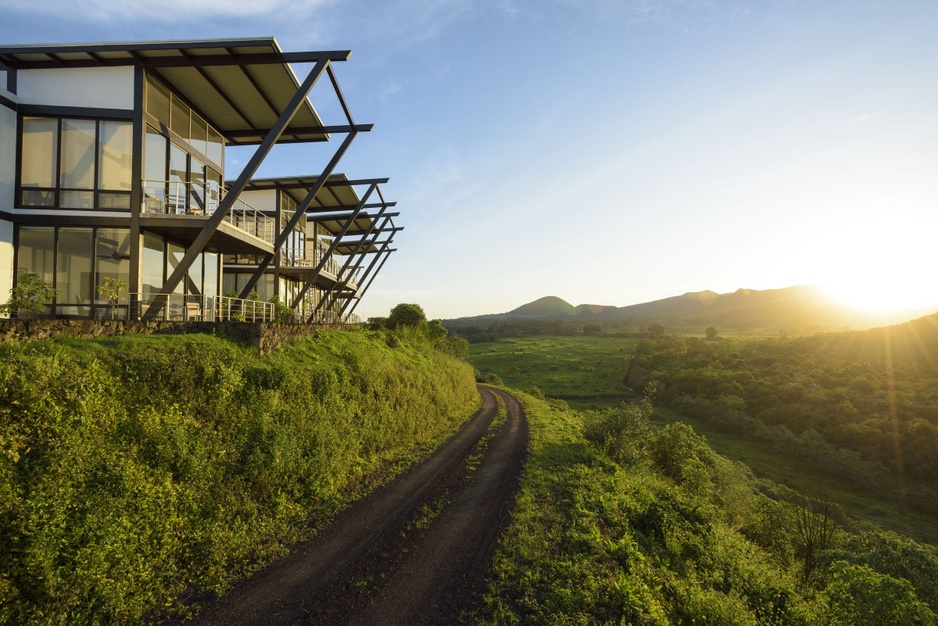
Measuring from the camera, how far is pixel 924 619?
8.68 meters

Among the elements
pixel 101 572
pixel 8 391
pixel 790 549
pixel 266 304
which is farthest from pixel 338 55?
pixel 790 549

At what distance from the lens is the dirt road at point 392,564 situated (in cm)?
724

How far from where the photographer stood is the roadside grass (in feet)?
116

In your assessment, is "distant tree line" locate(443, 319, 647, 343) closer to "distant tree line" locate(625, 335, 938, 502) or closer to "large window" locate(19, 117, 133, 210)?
"distant tree line" locate(625, 335, 938, 502)

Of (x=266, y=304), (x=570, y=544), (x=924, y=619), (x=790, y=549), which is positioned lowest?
(x=790, y=549)

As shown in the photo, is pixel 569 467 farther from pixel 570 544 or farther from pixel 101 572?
pixel 101 572

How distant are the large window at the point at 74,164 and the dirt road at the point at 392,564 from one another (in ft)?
50.6

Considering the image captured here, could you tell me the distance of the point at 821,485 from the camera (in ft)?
142

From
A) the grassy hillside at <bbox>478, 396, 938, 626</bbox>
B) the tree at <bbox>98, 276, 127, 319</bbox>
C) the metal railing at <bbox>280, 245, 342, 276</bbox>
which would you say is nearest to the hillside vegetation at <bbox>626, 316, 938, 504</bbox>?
the grassy hillside at <bbox>478, 396, 938, 626</bbox>

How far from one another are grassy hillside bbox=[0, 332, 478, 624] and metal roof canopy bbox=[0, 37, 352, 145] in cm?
1151

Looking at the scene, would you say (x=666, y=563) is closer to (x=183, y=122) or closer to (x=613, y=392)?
(x=183, y=122)

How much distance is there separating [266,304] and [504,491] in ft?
51.0

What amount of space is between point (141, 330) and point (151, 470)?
6.26 metres

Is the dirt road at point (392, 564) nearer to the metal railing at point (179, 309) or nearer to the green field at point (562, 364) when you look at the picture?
the metal railing at point (179, 309)
